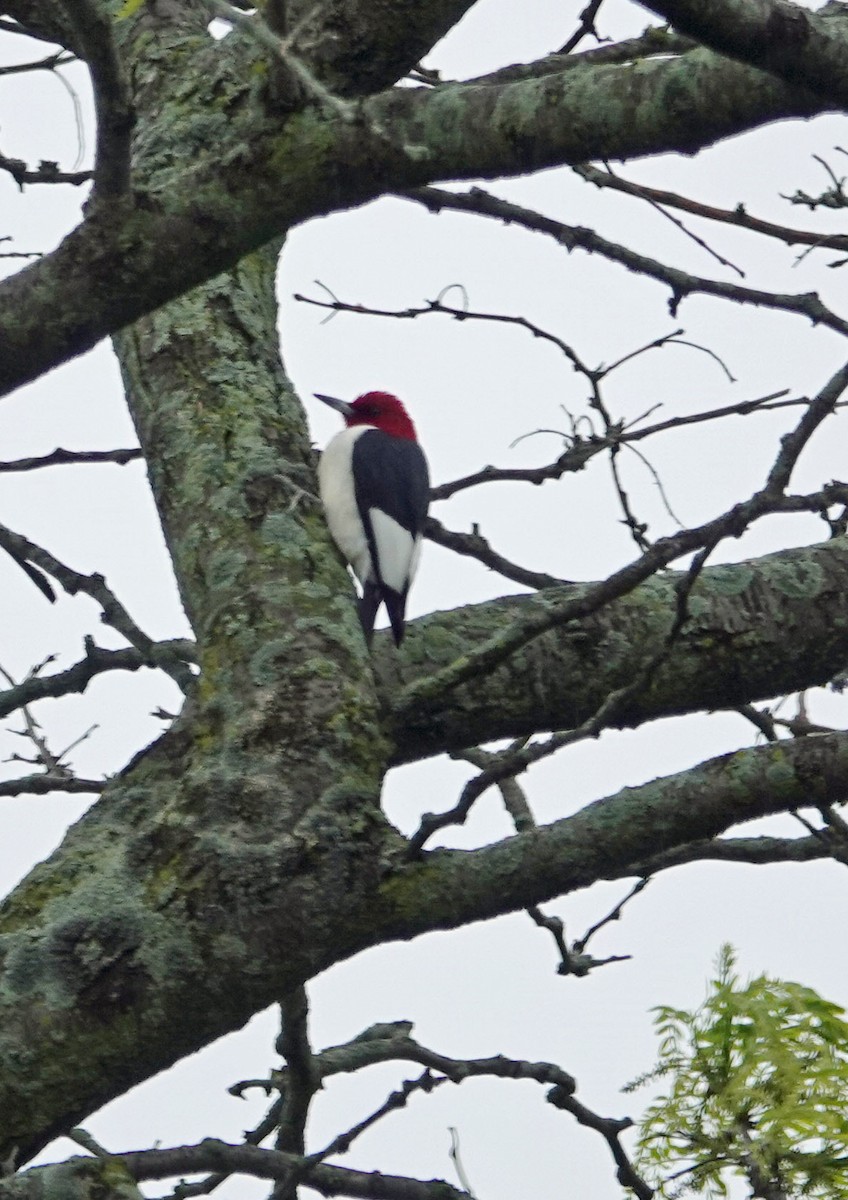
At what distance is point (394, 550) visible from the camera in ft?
14.2

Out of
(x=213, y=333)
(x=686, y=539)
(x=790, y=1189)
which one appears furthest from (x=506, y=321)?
(x=790, y=1189)

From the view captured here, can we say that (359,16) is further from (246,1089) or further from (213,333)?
(246,1089)

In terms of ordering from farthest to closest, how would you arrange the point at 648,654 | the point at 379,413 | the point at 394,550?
the point at 379,413 → the point at 394,550 → the point at 648,654

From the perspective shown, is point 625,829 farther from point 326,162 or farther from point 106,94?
point 106,94


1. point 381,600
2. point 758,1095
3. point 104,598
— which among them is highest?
point 381,600

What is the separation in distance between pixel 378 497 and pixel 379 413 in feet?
4.58

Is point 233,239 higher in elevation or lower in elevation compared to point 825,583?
lower

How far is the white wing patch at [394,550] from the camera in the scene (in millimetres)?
4051

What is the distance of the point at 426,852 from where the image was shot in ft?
7.35

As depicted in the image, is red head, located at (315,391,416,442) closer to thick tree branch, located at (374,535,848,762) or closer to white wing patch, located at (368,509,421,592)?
white wing patch, located at (368,509,421,592)

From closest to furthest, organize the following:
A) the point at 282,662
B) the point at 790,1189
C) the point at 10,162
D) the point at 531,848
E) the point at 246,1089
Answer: the point at 790,1189, the point at 531,848, the point at 282,662, the point at 246,1089, the point at 10,162

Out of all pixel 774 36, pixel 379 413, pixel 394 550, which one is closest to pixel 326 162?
pixel 774 36

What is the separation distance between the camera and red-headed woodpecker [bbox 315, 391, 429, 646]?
3.57m

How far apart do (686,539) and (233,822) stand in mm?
745
